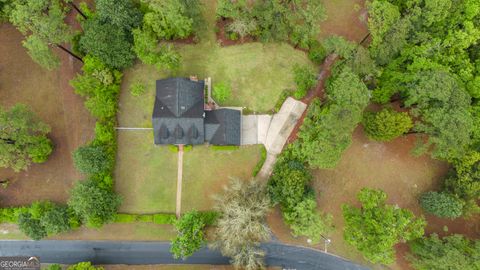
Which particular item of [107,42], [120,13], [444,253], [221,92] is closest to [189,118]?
[221,92]

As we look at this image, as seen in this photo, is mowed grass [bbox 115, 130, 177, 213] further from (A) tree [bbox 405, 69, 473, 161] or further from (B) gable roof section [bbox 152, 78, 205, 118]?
(A) tree [bbox 405, 69, 473, 161]

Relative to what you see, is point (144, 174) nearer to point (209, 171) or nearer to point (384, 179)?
point (209, 171)

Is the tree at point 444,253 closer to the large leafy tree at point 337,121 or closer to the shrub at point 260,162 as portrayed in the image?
the large leafy tree at point 337,121

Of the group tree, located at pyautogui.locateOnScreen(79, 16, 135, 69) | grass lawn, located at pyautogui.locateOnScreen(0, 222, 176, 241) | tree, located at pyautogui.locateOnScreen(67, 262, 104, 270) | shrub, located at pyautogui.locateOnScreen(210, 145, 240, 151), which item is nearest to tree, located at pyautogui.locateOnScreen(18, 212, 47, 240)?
grass lawn, located at pyautogui.locateOnScreen(0, 222, 176, 241)

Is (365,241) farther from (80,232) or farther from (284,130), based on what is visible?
(80,232)

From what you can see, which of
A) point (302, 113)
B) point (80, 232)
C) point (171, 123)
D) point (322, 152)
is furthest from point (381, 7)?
point (80, 232)
